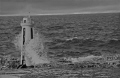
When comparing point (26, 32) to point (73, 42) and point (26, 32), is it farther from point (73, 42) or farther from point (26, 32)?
point (73, 42)

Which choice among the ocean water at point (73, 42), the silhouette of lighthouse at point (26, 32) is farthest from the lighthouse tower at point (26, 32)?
the ocean water at point (73, 42)

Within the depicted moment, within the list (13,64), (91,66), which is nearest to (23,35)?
(13,64)

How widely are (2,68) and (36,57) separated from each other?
4.03 meters

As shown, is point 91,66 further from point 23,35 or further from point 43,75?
point 23,35

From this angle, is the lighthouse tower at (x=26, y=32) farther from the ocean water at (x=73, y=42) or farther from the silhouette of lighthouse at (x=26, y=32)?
the ocean water at (x=73, y=42)

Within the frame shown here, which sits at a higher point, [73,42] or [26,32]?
[26,32]

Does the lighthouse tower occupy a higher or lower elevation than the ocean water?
higher

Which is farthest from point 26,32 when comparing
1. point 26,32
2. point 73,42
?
point 73,42

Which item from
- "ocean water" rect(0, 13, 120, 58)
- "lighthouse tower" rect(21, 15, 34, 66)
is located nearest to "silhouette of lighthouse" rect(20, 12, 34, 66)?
"lighthouse tower" rect(21, 15, 34, 66)

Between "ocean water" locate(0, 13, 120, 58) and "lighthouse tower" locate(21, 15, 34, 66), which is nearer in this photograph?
"lighthouse tower" locate(21, 15, 34, 66)

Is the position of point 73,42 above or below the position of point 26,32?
below

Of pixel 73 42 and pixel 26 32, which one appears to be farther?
pixel 73 42

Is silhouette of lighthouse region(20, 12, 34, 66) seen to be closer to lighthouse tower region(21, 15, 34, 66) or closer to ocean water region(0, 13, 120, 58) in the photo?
lighthouse tower region(21, 15, 34, 66)

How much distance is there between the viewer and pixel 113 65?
875 inches
